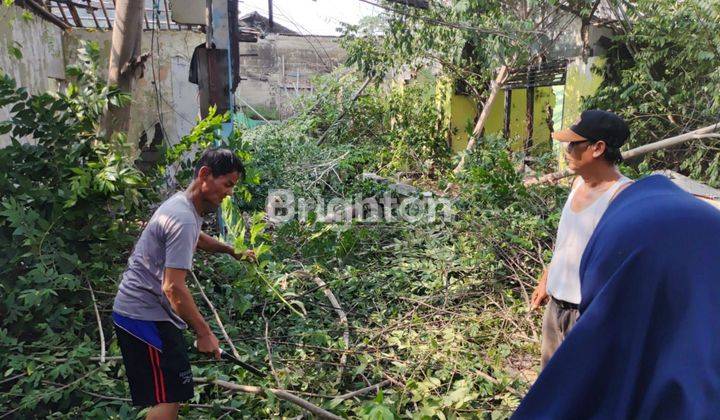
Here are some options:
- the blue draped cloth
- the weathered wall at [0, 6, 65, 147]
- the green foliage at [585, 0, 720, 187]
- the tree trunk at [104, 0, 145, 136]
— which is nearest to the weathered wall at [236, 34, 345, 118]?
the weathered wall at [0, 6, 65, 147]

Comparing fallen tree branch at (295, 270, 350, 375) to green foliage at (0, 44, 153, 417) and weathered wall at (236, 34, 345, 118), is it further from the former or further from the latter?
weathered wall at (236, 34, 345, 118)

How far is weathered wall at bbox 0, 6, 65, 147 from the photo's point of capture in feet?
20.8

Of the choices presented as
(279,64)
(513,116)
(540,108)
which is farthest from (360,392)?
(279,64)

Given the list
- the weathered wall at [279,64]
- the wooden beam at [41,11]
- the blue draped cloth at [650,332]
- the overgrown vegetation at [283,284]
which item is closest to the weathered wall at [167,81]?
the wooden beam at [41,11]

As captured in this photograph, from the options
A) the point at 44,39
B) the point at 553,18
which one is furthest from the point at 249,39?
the point at 553,18

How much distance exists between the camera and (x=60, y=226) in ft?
12.1

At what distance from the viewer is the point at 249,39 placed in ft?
31.6

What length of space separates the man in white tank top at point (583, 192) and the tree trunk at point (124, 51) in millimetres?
3033

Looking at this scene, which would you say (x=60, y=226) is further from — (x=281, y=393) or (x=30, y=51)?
(x=30, y=51)

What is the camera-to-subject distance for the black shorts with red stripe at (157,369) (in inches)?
105

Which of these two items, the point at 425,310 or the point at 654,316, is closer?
the point at 654,316

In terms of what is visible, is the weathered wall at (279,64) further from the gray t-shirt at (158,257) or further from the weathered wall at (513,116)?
the gray t-shirt at (158,257)

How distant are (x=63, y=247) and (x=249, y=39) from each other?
6749 mm

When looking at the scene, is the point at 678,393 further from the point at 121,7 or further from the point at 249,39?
the point at 249,39
